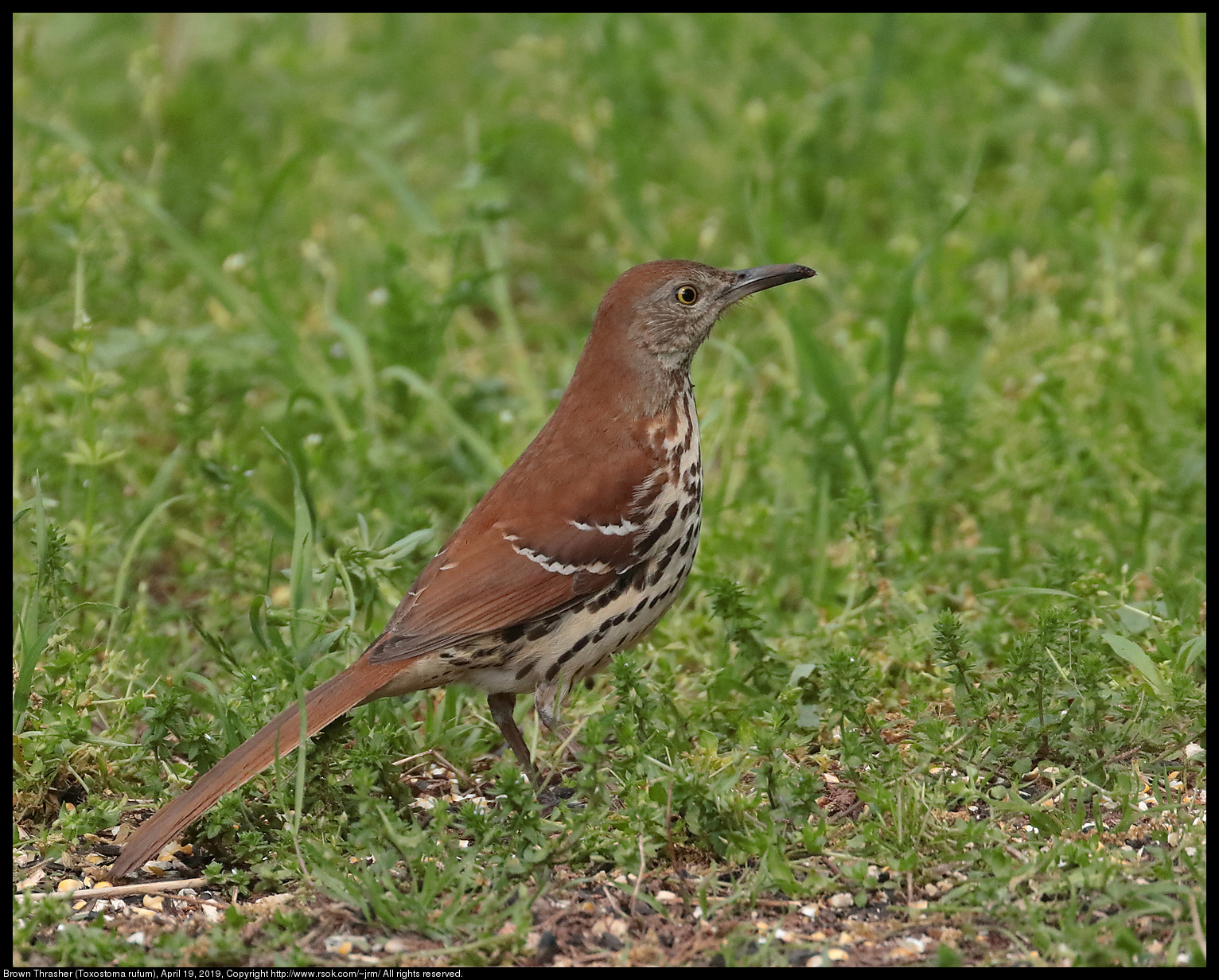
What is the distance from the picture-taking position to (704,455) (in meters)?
5.82

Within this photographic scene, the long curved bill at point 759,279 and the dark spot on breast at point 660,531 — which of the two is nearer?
the dark spot on breast at point 660,531

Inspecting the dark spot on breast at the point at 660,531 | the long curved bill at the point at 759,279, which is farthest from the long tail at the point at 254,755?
the long curved bill at the point at 759,279

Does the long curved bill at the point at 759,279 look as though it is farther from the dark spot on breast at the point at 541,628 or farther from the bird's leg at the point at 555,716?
the bird's leg at the point at 555,716

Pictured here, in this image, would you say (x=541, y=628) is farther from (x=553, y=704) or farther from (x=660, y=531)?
(x=660, y=531)

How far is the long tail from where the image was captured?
3.53 meters

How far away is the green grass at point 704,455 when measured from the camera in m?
3.45

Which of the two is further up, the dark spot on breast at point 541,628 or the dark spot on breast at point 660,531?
the dark spot on breast at point 660,531

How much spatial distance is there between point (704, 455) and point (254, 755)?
102 inches

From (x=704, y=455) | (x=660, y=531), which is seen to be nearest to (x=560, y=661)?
(x=660, y=531)

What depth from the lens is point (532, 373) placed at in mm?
6613

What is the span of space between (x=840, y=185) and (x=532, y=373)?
5.67ft

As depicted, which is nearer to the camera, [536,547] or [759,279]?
[536,547]

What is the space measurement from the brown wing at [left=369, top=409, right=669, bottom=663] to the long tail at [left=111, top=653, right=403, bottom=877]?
76 mm
